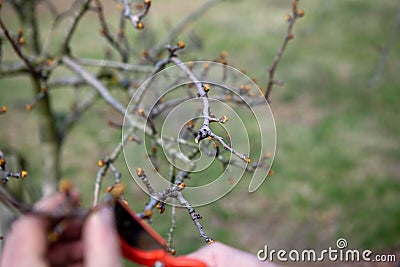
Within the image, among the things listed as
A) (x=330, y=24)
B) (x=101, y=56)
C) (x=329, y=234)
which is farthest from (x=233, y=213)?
(x=330, y=24)

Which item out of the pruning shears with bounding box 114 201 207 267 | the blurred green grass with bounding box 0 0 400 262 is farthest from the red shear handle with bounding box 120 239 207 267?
the blurred green grass with bounding box 0 0 400 262

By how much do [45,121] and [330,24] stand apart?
8.46m

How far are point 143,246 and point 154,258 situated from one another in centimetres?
7

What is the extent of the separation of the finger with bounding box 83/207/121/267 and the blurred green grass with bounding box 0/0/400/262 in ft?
6.85

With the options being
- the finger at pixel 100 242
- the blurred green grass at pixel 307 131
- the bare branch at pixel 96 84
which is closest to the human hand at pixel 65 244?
the finger at pixel 100 242

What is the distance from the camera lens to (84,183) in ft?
21.9

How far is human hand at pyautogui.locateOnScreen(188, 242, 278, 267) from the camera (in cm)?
201

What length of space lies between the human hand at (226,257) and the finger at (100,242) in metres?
0.98

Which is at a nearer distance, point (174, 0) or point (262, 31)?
point (262, 31)

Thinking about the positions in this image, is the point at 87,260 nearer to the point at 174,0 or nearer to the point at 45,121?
the point at 45,121

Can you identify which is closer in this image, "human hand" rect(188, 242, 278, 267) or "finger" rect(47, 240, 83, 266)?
"finger" rect(47, 240, 83, 266)

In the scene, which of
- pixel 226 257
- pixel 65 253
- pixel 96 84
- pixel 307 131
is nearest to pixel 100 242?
pixel 65 253

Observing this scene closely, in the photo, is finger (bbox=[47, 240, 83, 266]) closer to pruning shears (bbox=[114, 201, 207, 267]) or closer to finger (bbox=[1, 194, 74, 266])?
finger (bbox=[1, 194, 74, 266])

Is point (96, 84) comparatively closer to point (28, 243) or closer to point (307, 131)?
point (28, 243)
